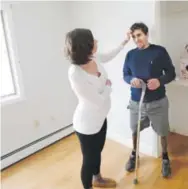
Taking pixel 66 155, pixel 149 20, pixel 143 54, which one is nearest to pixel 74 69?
pixel 143 54

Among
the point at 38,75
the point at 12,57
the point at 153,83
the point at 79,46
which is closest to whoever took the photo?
the point at 79,46

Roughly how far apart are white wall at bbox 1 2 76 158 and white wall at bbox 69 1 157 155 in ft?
1.12

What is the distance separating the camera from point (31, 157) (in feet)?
9.69

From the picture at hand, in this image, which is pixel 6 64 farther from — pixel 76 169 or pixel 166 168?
pixel 166 168

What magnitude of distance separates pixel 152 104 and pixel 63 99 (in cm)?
141

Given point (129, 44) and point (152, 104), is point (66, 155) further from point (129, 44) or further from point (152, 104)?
point (129, 44)

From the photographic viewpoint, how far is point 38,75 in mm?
2988

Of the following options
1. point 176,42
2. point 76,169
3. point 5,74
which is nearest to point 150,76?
point 176,42

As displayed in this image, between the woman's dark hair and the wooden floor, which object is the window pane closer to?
the wooden floor

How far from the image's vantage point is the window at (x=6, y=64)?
106 inches

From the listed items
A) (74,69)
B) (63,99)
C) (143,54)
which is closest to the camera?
(74,69)

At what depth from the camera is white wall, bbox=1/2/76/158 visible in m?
2.77

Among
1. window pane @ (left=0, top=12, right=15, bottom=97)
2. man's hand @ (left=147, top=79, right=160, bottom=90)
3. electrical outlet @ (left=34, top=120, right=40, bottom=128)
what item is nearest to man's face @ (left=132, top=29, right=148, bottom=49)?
man's hand @ (left=147, top=79, right=160, bottom=90)

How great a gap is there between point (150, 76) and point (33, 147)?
1.65 metres
